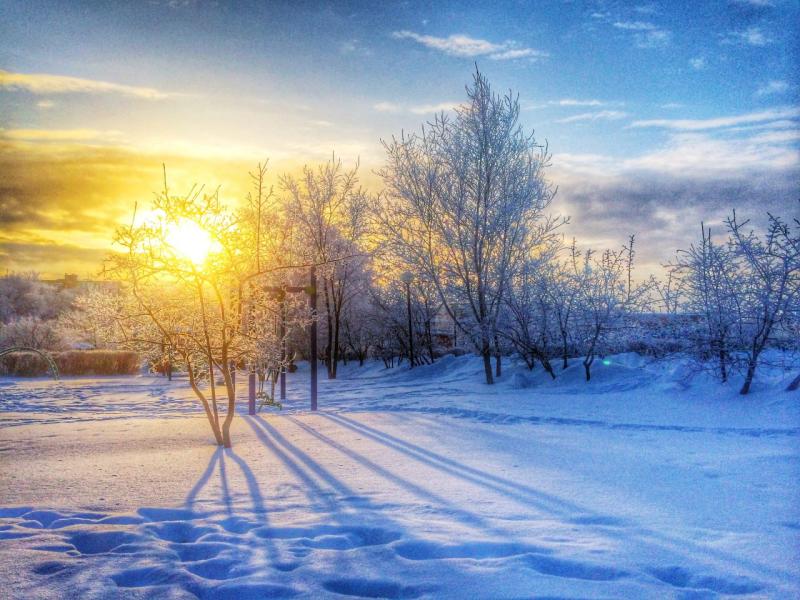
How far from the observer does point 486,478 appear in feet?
16.3

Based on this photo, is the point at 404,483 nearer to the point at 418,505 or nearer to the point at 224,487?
the point at 418,505

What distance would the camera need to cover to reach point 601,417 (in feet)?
27.7

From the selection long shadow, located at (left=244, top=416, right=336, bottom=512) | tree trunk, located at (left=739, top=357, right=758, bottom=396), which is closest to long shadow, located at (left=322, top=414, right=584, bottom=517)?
long shadow, located at (left=244, top=416, right=336, bottom=512)

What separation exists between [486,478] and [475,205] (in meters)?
9.69

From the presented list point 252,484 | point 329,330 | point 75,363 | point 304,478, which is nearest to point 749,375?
point 304,478

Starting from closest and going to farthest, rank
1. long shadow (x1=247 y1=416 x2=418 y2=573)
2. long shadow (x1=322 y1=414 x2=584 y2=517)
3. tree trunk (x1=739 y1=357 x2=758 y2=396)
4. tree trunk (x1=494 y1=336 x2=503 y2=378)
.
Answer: long shadow (x1=247 y1=416 x2=418 y2=573), long shadow (x1=322 y1=414 x2=584 y2=517), tree trunk (x1=739 y1=357 x2=758 y2=396), tree trunk (x1=494 y1=336 x2=503 y2=378)

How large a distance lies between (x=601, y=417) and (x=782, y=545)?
17.5 ft

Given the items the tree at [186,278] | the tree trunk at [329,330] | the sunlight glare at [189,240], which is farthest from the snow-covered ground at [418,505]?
the tree trunk at [329,330]

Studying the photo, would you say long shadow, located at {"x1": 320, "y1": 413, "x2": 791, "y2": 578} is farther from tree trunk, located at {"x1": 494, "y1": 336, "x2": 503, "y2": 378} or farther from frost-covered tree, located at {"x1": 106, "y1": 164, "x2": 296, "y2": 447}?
tree trunk, located at {"x1": 494, "y1": 336, "x2": 503, "y2": 378}

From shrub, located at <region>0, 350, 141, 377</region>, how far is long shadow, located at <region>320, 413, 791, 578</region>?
15.3 metres

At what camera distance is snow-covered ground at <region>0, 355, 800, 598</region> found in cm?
285

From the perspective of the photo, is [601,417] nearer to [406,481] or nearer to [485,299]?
[406,481]

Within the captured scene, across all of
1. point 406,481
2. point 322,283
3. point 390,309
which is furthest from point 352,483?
point 322,283

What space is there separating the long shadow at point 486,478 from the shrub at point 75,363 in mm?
15313
